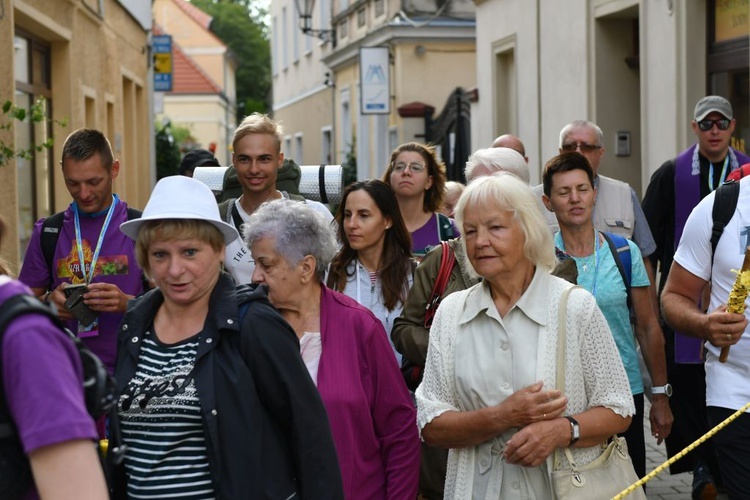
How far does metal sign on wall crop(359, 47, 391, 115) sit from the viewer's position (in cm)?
2327

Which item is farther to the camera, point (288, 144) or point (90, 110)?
point (288, 144)

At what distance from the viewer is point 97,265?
5.86m

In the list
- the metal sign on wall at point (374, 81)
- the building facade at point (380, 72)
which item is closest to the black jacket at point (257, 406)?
the building facade at point (380, 72)

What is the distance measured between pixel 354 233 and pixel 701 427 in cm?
266

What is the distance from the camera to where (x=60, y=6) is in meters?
14.8

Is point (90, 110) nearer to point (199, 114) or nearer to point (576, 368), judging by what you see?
point (576, 368)

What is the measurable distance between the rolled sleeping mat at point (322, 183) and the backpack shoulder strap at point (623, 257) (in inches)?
68.1

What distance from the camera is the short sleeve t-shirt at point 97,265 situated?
5.81 metres

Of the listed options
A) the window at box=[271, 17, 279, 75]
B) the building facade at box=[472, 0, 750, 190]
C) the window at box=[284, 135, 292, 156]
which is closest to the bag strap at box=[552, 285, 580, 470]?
the building facade at box=[472, 0, 750, 190]

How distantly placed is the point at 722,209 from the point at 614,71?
964 centimetres

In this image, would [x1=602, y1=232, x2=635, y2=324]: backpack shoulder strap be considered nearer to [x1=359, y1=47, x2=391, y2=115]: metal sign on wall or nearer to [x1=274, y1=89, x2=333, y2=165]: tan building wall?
[x1=359, y1=47, x2=391, y2=115]: metal sign on wall

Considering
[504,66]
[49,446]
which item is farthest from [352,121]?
[49,446]

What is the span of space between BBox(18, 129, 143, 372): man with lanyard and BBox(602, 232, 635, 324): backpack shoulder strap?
219 centimetres

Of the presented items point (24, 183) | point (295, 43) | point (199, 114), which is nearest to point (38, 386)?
point (24, 183)
